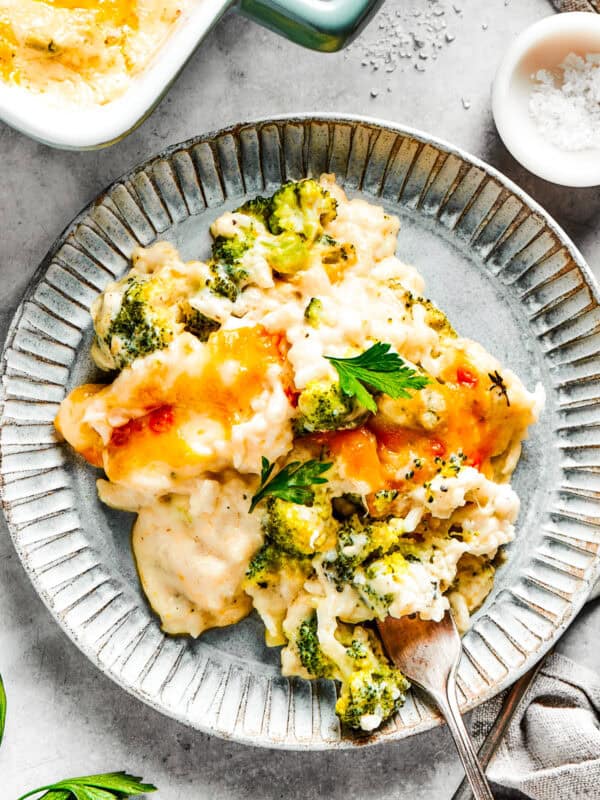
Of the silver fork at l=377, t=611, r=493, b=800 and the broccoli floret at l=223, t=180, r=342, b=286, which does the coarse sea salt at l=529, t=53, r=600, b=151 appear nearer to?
the broccoli floret at l=223, t=180, r=342, b=286

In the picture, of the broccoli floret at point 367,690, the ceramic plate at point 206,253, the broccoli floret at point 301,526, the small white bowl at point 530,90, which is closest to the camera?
the broccoli floret at point 301,526

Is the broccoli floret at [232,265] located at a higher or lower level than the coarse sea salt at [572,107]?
lower

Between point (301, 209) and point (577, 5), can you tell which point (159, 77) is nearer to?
point (301, 209)

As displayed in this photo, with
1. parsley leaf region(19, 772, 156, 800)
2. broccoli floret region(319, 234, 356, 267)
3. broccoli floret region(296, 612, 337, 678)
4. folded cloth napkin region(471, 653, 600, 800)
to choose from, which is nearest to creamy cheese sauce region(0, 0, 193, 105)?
broccoli floret region(319, 234, 356, 267)

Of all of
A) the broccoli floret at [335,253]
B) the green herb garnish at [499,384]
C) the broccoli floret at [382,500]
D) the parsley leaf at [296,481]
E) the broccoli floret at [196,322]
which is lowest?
the parsley leaf at [296,481]

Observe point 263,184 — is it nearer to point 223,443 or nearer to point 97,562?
point 223,443

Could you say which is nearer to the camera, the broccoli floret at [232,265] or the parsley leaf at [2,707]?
the broccoli floret at [232,265]

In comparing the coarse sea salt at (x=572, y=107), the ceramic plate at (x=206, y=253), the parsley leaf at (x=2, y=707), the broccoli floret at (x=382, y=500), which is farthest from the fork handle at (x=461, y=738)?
the coarse sea salt at (x=572, y=107)

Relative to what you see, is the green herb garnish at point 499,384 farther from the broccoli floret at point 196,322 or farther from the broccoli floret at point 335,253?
the broccoli floret at point 196,322
